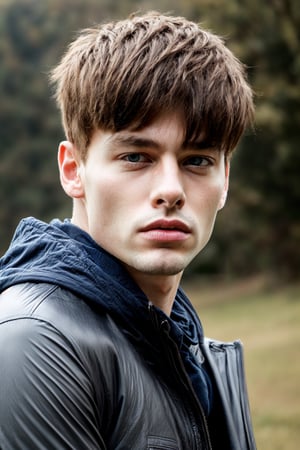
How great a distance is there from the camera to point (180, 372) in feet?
6.57

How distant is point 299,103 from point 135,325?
1590 centimetres

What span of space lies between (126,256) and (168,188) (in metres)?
0.21

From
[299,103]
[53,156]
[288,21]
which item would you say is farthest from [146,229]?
[53,156]

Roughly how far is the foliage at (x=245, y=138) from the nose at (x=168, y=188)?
682 cm

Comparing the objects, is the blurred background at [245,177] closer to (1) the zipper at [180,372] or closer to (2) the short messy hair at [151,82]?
(2) the short messy hair at [151,82]

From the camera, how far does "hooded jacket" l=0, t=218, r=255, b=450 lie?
1627 millimetres

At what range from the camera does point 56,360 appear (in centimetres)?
166

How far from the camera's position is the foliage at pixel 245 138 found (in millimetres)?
20141

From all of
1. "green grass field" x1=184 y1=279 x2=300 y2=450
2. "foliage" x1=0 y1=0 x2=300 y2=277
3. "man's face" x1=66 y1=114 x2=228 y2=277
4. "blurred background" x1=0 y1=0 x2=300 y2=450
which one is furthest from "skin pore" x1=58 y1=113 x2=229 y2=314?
"foliage" x1=0 y1=0 x2=300 y2=277

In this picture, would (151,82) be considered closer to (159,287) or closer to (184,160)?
(184,160)

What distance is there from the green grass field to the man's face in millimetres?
6203

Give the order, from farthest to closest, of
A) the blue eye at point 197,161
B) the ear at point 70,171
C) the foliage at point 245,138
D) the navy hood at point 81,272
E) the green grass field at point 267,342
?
the foliage at point 245,138 < the green grass field at point 267,342 < the ear at point 70,171 < the blue eye at point 197,161 < the navy hood at point 81,272

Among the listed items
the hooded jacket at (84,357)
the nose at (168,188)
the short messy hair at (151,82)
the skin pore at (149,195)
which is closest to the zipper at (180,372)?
the hooded jacket at (84,357)

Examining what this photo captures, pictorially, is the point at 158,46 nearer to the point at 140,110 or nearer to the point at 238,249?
the point at 140,110
